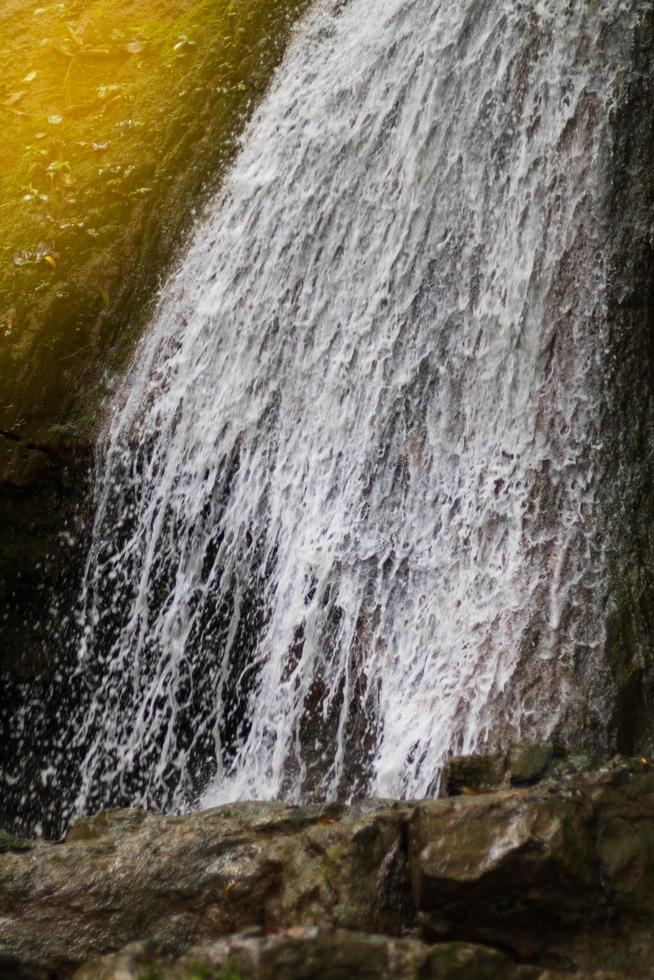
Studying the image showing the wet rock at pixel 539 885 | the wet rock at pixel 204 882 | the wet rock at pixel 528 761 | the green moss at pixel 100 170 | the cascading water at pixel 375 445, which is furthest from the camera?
the green moss at pixel 100 170

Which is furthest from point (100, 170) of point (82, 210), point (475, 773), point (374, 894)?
point (374, 894)

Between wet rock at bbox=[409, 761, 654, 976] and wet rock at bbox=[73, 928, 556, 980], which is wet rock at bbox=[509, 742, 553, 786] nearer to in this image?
wet rock at bbox=[409, 761, 654, 976]

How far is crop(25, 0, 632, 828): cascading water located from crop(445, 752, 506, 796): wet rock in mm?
801

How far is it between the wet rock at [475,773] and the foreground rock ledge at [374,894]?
0.04 m

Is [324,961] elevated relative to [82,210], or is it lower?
lower

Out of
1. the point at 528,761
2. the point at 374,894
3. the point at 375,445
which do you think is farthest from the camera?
the point at 375,445

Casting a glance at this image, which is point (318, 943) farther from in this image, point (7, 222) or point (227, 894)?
point (7, 222)

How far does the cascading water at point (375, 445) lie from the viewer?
443cm

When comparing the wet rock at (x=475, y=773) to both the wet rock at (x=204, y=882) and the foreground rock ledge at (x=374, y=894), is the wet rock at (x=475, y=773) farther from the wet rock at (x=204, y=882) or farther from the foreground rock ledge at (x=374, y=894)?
the wet rock at (x=204, y=882)

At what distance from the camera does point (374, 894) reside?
2615mm

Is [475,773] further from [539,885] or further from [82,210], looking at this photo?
[82,210]

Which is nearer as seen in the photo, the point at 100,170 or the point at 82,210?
the point at 82,210

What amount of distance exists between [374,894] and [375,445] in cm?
299

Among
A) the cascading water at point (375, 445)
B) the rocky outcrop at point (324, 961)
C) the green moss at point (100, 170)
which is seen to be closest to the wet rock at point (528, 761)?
the cascading water at point (375, 445)
